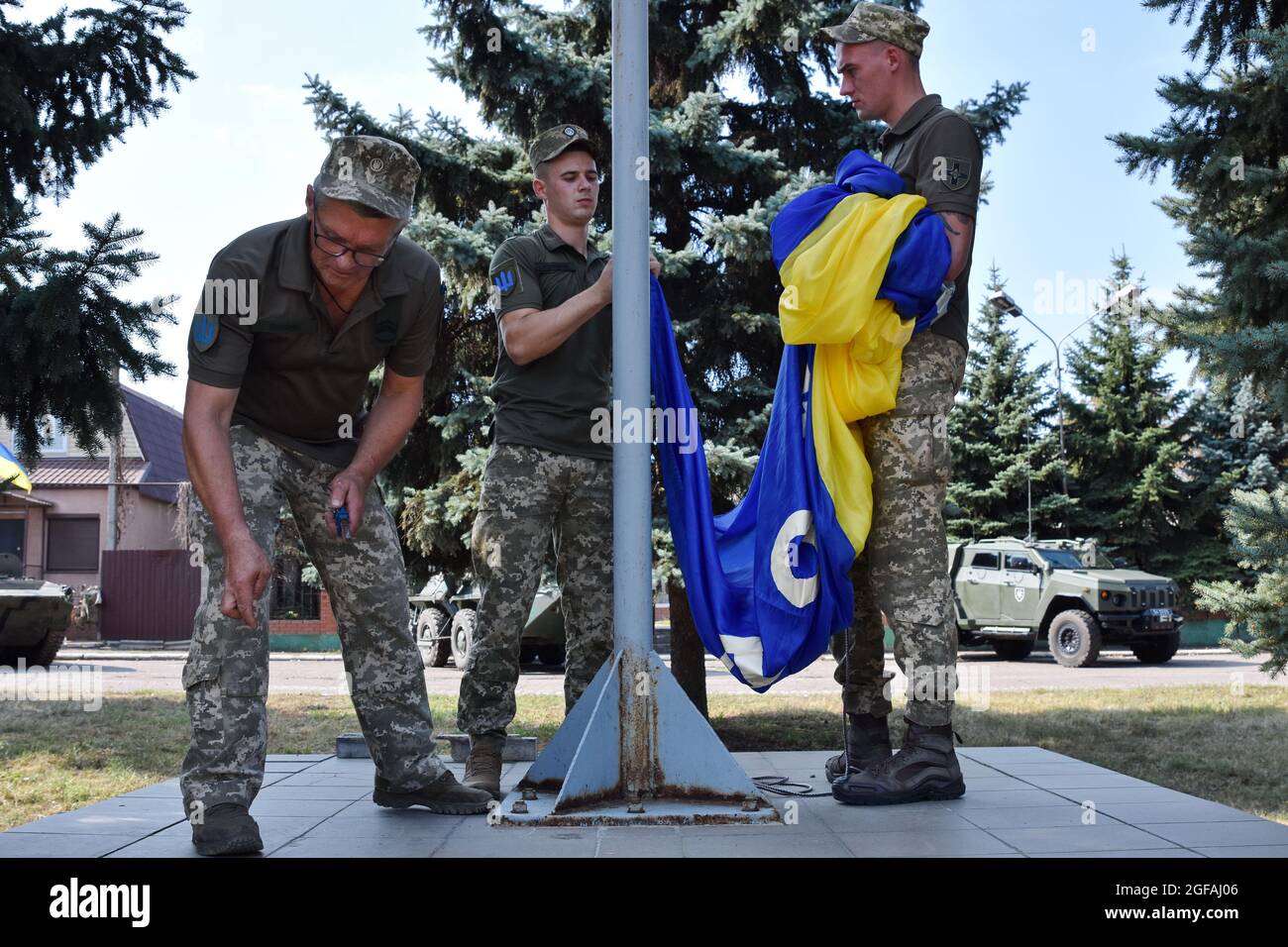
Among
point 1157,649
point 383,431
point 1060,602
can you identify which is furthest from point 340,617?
point 1157,649

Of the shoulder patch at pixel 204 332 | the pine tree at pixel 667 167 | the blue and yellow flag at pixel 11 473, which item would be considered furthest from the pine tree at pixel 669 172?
the shoulder patch at pixel 204 332

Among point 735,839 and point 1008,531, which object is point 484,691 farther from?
point 1008,531

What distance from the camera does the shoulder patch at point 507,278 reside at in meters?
3.61

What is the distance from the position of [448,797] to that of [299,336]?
4.37 feet

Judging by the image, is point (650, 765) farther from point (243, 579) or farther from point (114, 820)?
point (114, 820)

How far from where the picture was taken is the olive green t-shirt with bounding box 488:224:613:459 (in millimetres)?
3607

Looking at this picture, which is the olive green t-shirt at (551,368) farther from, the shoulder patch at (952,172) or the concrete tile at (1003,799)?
the concrete tile at (1003,799)

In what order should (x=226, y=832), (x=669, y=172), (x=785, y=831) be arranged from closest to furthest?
(x=226, y=832) → (x=785, y=831) → (x=669, y=172)

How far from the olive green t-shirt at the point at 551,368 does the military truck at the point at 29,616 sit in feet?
39.4

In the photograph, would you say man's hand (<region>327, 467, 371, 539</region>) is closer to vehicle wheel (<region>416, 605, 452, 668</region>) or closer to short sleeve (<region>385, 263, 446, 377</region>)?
short sleeve (<region>385, 263, 446, 377</region>)

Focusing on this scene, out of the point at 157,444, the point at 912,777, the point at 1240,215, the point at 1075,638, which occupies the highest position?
the point at 157,444

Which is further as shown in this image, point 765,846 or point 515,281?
point 515,281

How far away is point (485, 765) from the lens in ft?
11.5
